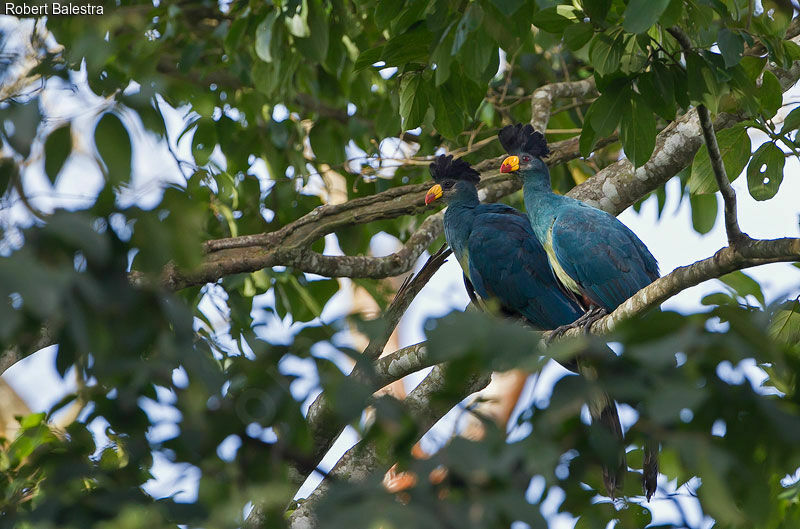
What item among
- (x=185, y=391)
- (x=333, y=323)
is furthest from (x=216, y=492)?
(x=333, y=323)

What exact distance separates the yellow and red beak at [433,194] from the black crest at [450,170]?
0.68 feet

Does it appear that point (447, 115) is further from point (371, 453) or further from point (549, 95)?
point (549, 95)

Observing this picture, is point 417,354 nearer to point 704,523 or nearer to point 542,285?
point 542,285

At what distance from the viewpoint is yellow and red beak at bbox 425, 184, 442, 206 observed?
4.43 m

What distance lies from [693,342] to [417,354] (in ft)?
7.34

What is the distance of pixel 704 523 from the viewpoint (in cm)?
131

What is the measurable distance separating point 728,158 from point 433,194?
1.69 metres

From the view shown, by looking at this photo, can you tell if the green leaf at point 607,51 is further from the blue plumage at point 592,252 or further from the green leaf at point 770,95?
the blue plumage at point 592,252

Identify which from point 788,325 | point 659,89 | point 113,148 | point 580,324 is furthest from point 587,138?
point 113,148

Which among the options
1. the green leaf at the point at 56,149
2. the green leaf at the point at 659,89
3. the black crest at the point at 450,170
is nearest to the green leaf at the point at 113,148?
the green leaf at the point at 56,149

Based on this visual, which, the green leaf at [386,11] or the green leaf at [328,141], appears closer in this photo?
the green leaf at [386,11]

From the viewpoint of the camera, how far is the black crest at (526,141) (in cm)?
442

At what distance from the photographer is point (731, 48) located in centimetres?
247

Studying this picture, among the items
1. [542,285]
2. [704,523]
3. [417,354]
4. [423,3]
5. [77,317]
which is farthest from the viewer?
[542,285]
